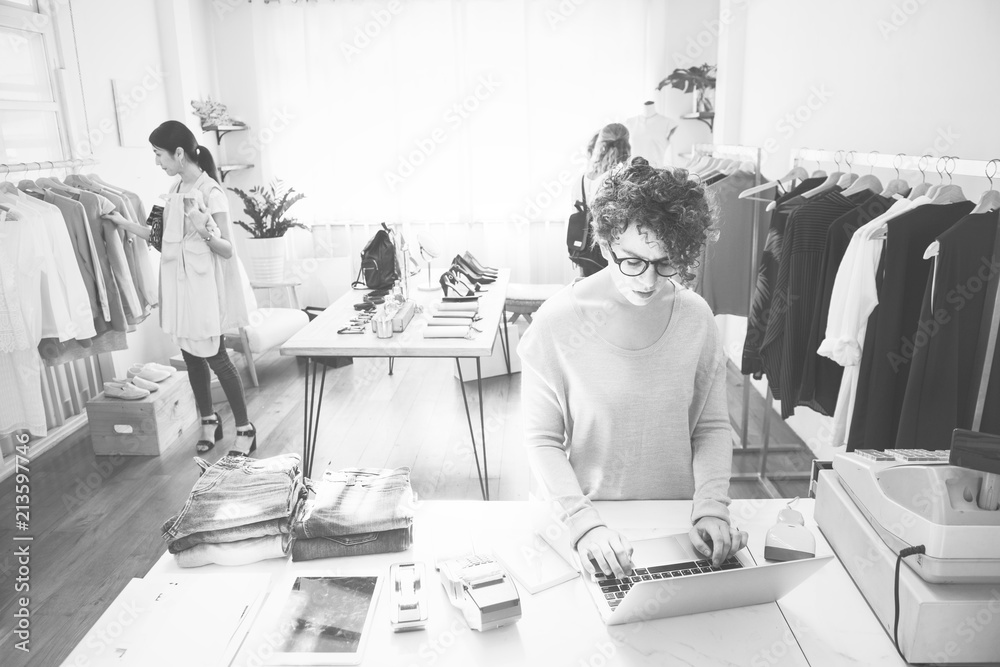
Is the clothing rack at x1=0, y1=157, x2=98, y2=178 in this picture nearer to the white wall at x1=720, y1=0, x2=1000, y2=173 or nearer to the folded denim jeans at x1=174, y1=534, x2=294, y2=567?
the folded denim jeans at x1=174, y1=534, x2=294, y2=567

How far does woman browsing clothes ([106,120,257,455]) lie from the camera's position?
330 cm

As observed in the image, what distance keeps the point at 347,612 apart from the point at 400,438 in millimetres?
2676

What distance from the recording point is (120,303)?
11.7 ft

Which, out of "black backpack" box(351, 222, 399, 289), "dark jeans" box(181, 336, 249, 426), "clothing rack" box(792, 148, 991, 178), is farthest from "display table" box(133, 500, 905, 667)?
"black backpack" box(351, 222, 399, 289)

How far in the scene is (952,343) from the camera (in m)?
1.83

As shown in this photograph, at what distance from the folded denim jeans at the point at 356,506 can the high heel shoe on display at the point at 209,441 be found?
7.85 feet

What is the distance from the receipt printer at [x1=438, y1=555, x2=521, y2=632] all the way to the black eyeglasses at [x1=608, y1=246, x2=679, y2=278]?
0.61m

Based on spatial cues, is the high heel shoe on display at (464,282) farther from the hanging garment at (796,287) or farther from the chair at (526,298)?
the hanging garment at (796,287)

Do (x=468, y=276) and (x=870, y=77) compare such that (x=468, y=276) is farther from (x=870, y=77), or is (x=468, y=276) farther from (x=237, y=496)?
(x=237, y=496)

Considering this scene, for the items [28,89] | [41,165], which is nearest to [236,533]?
[41,165]

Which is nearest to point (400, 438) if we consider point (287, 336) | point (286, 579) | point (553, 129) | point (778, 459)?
point (287, 336)

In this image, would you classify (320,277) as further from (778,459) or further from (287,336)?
(778,459)

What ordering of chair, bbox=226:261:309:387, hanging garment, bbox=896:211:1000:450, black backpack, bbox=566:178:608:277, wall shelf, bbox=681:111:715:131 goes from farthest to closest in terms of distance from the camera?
wall shelf, bbox=681:111:715:131
chair, bbox=226:261:309:387
black backpack, bbox=566:178:608:277
hanging garment, bbox=896:211:1000:450

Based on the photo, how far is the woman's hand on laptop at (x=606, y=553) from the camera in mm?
1261
